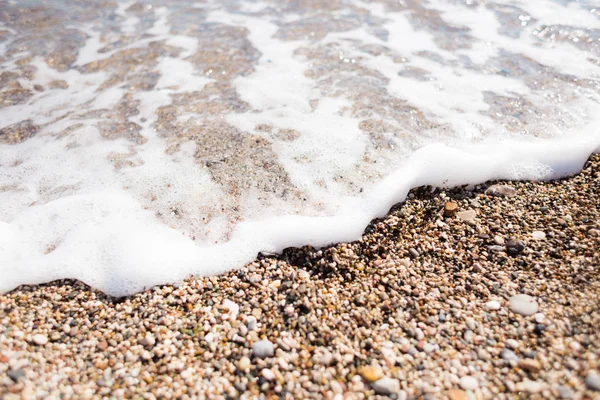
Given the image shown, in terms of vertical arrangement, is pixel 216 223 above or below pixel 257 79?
below

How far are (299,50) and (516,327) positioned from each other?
12.9 feet

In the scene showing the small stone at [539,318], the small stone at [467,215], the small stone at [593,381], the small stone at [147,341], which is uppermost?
the small stone at [593,381]

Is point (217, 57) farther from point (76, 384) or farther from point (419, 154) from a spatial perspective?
point (76, 384)

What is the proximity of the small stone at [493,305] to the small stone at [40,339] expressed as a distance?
227 centimetres

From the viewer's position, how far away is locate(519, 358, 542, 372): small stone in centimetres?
186

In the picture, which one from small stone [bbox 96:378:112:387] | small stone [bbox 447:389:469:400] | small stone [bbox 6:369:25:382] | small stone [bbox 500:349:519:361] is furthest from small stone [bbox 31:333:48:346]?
small stone [bbox 500:349:519:361]

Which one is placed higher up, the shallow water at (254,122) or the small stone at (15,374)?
the shallow water at (254,122)

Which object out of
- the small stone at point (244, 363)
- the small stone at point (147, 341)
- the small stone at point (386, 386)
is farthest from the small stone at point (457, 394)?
the small stone at point (147, 341)

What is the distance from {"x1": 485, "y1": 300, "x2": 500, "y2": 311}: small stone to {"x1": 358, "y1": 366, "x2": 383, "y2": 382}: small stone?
0.71 m

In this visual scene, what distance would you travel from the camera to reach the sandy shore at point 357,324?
188 cm

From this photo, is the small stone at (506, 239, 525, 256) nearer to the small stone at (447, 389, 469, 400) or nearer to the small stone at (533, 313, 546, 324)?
the small stone at (533, 313, 546, 324)

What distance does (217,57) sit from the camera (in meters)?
4.87

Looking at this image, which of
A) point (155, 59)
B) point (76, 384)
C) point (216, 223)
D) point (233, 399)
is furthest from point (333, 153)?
point (155, 59)

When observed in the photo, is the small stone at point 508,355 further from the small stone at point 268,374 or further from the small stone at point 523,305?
the small stone at point 268,374
